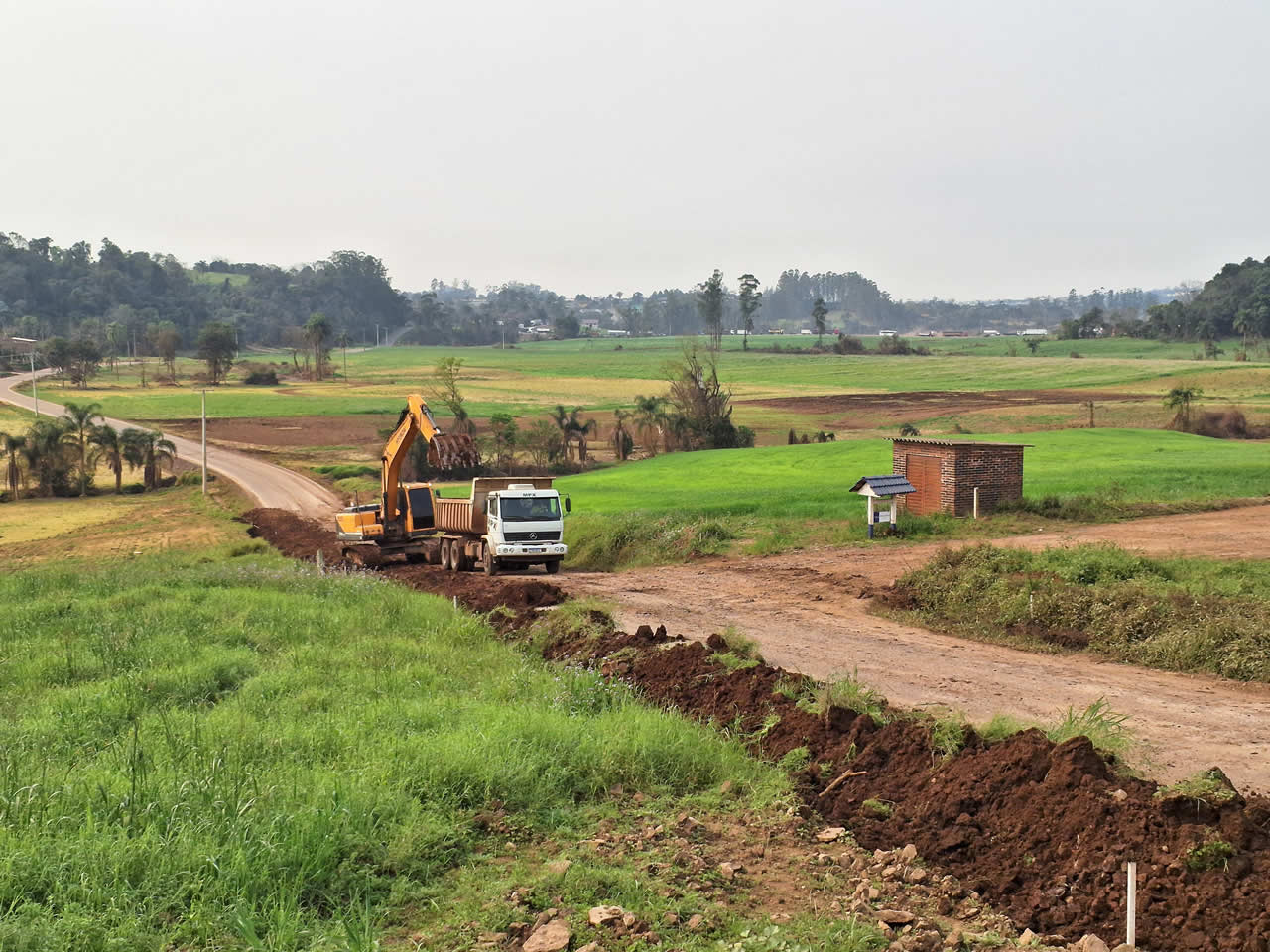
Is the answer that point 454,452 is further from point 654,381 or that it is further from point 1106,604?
point 654,381

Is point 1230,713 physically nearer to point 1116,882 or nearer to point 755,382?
point 1116,882

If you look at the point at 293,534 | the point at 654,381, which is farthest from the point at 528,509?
the point at 654,381

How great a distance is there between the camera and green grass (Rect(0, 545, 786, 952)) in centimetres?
754

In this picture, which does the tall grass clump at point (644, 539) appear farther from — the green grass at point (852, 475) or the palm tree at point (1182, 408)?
the palm tree at point (1182, 408)

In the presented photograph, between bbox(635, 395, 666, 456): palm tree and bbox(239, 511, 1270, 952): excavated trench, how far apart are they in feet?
198

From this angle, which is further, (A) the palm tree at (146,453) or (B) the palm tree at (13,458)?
(A) the palm tree at (146,453)

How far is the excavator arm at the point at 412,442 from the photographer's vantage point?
91.4 ft

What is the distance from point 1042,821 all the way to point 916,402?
95.8m

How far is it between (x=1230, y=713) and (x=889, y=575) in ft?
40.8

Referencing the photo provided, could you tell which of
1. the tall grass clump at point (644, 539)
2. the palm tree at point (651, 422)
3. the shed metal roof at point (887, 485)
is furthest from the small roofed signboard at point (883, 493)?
the palm tree at point (651, 422)

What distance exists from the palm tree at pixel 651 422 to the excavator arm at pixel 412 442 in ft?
128

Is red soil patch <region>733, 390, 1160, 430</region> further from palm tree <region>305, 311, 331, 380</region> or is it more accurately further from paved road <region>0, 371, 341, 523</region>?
palm tree <region>305, 311, 331, 380</region>

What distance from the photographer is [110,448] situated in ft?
222

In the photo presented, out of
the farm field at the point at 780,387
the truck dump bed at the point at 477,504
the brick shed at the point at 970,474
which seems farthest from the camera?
the farm field at the point at 780,387
